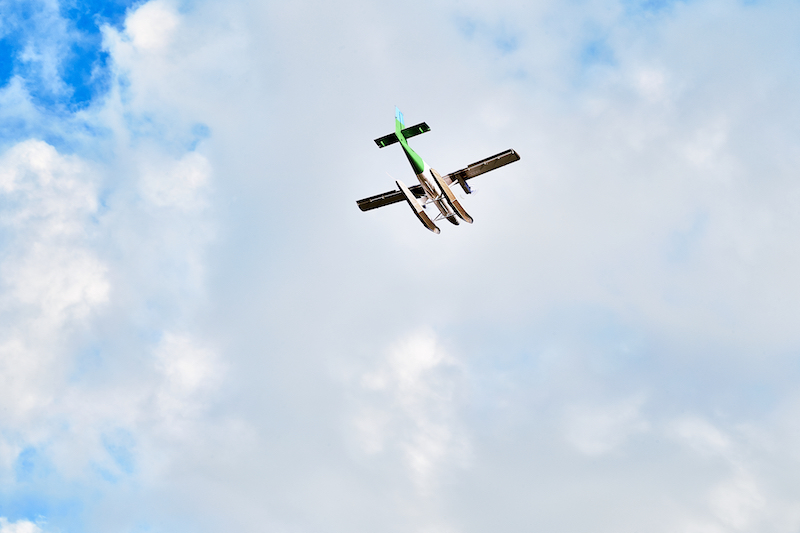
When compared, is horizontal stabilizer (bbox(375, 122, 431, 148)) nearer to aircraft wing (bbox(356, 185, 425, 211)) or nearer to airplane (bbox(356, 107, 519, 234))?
airplane (bbox(356, 107, 519, 234))

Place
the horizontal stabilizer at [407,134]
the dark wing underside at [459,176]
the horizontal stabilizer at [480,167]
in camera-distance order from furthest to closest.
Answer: the dark wing underside at [459,176]
the horizontal stabilizer at [480,167]
the horizontal stabilizer at [407,134]

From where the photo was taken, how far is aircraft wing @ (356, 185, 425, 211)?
263ft

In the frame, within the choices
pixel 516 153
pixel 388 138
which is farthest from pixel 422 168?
pixel 516 153

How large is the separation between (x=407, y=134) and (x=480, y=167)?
9122 mm

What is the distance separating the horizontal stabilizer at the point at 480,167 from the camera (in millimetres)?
75062

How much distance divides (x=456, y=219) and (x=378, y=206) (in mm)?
10754

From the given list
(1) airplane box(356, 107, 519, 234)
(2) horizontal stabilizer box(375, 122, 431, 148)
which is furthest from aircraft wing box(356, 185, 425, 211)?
(2) horizontal stabilizer box(375, 122, 431, 148)

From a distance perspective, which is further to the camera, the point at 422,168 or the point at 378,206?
the point at 378,206

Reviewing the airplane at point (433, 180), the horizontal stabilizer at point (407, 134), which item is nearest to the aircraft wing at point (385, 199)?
the airplane at point (433, 180)

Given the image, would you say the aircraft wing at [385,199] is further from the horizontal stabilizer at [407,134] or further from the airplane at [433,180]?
the horizontal stabilizer at [407,134]

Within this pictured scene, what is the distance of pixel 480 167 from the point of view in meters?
76.8

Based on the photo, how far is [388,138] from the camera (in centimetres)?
7288

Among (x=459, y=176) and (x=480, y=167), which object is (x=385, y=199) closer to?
(x=459, y=176)

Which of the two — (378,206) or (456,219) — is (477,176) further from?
(378,206)
